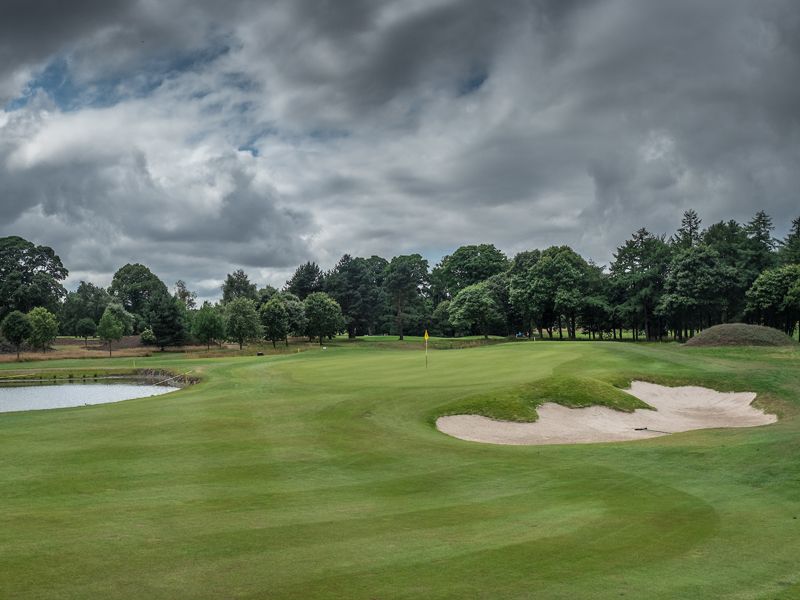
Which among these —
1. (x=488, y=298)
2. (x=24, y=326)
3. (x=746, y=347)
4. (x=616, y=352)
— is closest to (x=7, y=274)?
Answer: (x=24, y=326)

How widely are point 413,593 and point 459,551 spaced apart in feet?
5.33

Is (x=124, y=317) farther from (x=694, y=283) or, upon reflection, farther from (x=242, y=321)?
(x=694, y=283)

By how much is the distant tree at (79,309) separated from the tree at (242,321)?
197ft

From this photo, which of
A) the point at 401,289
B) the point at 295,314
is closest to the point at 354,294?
the point at 401,289

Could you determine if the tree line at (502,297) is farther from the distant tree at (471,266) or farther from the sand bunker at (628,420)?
the sand bunker at (628,420)

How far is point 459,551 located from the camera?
8430 millimetres

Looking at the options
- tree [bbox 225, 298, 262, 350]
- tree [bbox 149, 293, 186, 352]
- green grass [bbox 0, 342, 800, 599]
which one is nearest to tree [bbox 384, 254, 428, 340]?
tree [bbox 225, 298, 262, 350]

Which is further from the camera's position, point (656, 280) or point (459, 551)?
point (656, 280)

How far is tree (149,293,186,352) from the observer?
294 ft

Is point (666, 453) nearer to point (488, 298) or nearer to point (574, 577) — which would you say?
point (574, 577)

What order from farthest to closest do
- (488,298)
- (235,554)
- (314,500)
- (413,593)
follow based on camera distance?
(488,298), (314,500), (235,554), (413,593)

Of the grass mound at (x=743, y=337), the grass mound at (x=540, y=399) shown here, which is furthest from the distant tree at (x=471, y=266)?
the grass mound at (x=540, y=399)

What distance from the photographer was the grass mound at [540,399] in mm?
24156

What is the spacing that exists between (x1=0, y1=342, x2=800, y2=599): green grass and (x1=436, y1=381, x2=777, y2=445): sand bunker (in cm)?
273
